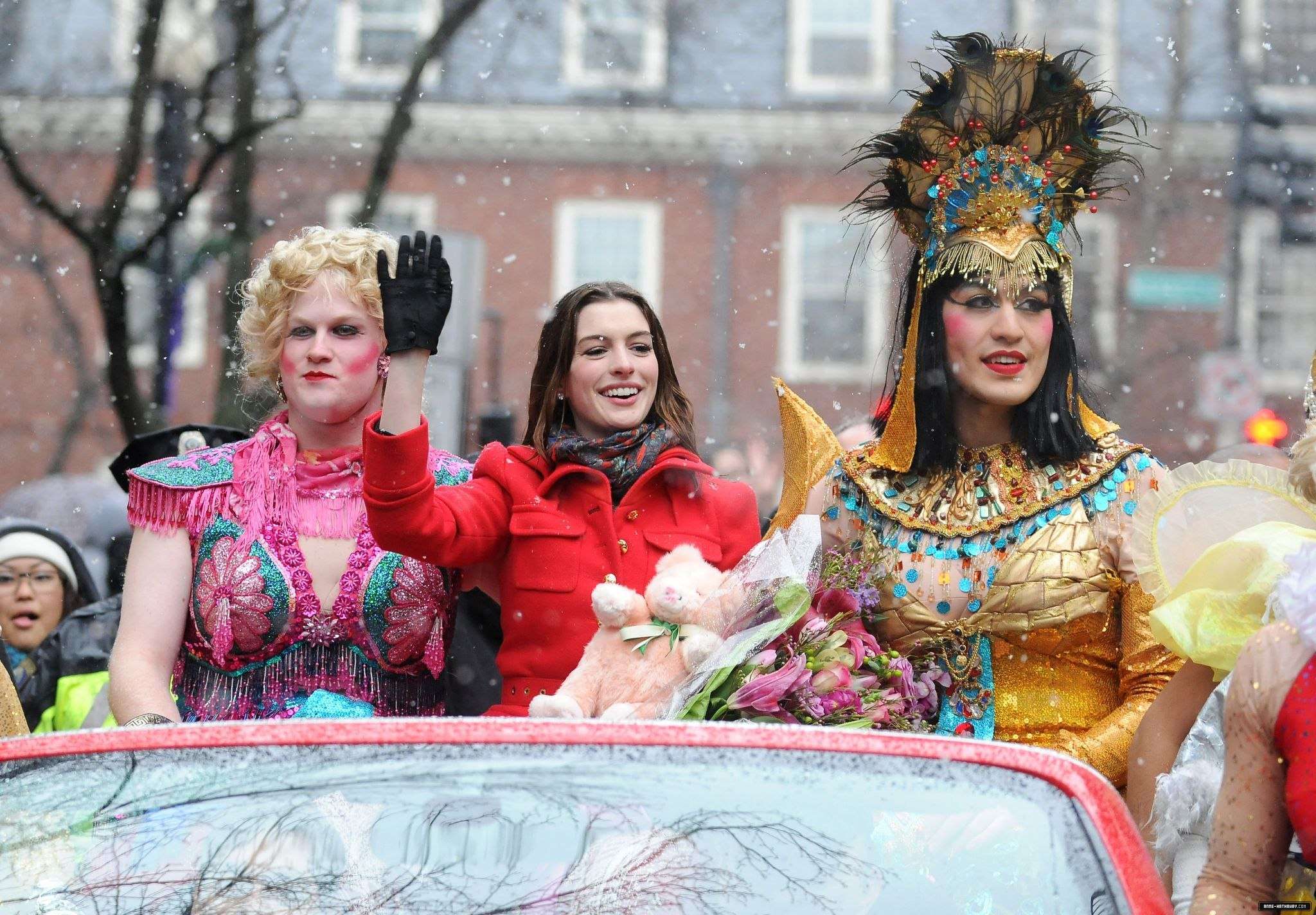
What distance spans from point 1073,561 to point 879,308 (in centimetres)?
2000

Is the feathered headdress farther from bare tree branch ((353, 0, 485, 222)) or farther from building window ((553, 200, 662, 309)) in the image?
building window ((553, 200, 662, 309))

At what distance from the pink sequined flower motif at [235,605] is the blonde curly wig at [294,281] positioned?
0.51 metres

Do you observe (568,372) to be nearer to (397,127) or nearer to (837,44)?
(397,127)

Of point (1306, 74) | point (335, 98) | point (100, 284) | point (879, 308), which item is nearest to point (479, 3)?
point (100, 284)

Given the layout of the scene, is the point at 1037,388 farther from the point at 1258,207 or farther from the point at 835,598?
the point at 1258,207

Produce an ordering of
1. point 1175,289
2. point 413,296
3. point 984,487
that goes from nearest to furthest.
Result: point 413,296 → point 984,487 → point 1175,289

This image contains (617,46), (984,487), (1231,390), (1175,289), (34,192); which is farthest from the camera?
(617,46)

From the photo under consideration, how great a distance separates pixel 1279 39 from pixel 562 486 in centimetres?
2082

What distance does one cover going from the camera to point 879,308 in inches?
920

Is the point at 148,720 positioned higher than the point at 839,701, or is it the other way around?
the point at 839,701

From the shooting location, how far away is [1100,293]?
2198cm

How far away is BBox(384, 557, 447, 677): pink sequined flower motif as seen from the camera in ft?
12.6

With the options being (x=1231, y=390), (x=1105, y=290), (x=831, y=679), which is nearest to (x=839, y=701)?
(x=831, y=679)

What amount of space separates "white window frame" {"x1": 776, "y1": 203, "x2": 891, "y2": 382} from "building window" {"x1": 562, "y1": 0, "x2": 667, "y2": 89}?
8.82ft
